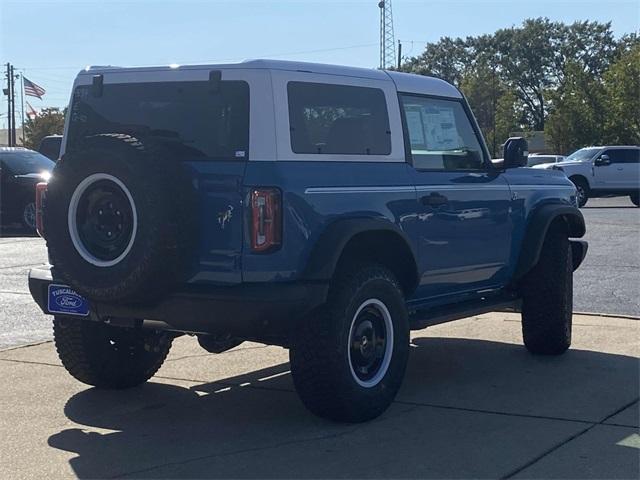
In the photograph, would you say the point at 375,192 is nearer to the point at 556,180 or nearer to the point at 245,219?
the point at 245,219

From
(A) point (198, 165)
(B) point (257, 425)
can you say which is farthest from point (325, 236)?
(B) point (257, 425)

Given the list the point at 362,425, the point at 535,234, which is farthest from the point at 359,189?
the point at 535,234

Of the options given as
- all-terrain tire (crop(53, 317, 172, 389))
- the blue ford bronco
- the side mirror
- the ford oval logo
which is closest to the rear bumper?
the blue ford bronco

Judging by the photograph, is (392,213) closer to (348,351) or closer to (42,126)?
(348,351)

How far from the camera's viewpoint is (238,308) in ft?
18.4

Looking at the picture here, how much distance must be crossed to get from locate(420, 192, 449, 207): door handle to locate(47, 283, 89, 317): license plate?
7.13ft

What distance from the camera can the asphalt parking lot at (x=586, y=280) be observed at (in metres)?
9.60

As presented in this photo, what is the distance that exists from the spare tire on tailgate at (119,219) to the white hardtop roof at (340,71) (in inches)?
26.4

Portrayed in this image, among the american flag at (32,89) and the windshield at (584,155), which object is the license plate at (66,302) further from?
the american flag at (32,89)

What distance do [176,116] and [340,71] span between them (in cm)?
107

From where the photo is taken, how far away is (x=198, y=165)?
5789 mm

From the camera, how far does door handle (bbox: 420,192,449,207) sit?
678 centimetres

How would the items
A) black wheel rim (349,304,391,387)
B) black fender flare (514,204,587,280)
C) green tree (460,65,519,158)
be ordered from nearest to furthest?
1. black wheel rim (349,304,391,387)
2. black fender flare (514,204,587,280)
3. green tree (460,65,519,158)

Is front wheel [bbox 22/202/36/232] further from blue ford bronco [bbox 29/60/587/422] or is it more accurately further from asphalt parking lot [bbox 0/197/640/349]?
blue ford bronco [bbox 29/60/587/422]
